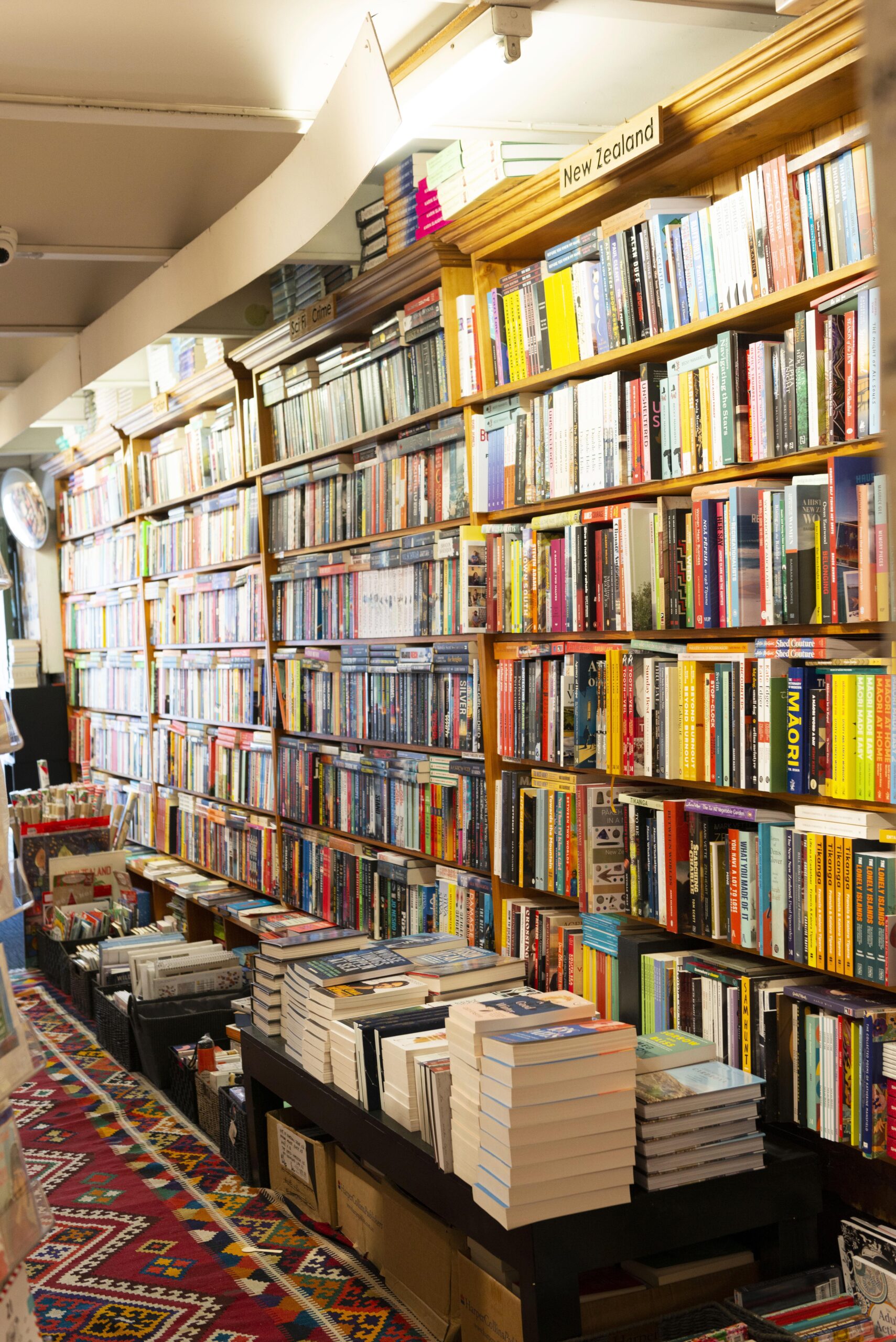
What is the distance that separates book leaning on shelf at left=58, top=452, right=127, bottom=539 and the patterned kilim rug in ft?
13.9

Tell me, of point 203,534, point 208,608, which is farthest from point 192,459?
point 208,608

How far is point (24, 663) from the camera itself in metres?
9.11

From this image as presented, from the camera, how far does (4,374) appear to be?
6.64 m

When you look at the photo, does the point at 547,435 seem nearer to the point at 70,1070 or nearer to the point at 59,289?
the point at 59,289

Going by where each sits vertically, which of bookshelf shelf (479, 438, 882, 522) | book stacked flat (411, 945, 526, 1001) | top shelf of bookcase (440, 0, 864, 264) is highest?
top shelf of bookcase (440, 0, 864, 264)

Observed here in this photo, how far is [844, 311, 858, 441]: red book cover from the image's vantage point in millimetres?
2316

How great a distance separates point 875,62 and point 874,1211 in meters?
2.68

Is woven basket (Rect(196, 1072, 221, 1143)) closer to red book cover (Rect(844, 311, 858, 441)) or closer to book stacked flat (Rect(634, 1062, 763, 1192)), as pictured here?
book stacked flat (Rect(634, 1062, 763, 1192))

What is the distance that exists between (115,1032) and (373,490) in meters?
2.30

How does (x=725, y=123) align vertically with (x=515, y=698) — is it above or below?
above

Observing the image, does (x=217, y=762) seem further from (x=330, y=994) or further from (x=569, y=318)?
(x=569, y=318)

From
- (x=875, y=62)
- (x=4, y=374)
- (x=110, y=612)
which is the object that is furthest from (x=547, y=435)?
(x=110, y=612)

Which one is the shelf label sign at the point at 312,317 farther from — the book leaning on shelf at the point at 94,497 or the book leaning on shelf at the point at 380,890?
the book leaning on shelf at the point at 94,497

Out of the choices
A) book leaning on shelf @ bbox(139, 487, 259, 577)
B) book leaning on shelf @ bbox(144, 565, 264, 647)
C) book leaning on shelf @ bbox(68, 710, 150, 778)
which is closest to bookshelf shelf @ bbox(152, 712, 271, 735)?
book leaning on shelf @ bbox(68, 710, 150, 778)
